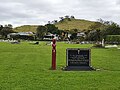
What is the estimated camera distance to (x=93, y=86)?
1345 centimetres

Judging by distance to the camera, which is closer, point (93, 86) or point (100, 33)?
point (93, 86)

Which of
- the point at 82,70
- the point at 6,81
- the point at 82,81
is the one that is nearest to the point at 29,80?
the point at 6,81

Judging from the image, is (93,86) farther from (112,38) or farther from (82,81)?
(112,38)

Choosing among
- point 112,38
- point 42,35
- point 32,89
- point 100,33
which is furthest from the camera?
point 42,35

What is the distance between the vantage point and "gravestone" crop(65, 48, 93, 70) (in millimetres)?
20250

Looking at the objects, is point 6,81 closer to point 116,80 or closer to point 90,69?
point 116,80

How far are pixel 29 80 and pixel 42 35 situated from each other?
150000 millimetres

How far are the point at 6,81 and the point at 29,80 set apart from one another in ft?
3.29

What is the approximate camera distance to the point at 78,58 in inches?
799

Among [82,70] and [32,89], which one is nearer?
[32,89]

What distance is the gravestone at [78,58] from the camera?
2025 cm

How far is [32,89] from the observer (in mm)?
12547

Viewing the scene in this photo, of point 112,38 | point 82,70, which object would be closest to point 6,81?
point 82,70

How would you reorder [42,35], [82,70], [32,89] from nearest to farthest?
[32,89] → [82,70] → [42,35]
